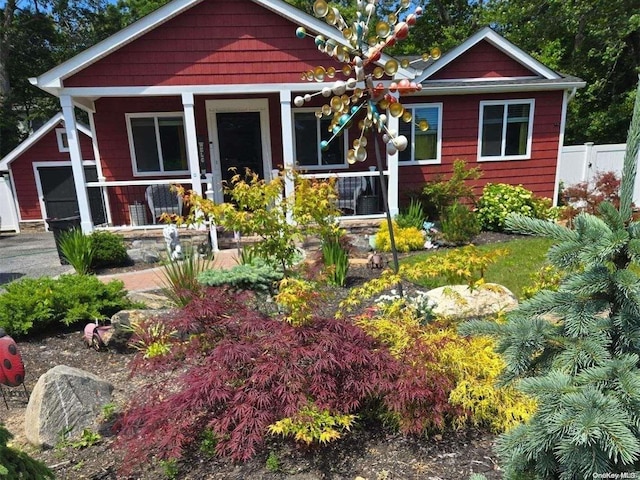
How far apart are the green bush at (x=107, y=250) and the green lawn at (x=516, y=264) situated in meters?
5.11

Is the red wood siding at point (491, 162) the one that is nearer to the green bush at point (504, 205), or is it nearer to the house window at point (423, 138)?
the house window at point (423, 138)

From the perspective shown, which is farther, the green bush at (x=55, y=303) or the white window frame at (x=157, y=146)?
the white window frame at (x=157, y=146)

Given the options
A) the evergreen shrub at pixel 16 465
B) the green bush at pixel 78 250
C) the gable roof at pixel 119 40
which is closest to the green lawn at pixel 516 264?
the gable roof at pixel 119 40

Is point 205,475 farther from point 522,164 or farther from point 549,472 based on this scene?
point 522,164

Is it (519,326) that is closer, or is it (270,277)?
(519,326)

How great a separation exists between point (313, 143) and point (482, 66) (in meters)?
4.35

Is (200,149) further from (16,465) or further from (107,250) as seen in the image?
(16,465)

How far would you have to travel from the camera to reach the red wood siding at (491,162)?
366 inches

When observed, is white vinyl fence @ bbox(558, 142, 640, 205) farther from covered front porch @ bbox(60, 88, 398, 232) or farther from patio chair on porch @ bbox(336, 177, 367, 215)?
patio chair on porch @ bbox(336, 177, 367, 215)

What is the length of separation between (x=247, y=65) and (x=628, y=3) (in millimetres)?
15217

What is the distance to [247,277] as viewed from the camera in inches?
179

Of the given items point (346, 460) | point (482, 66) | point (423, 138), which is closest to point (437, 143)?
point (423, 138)

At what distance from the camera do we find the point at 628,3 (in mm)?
14359

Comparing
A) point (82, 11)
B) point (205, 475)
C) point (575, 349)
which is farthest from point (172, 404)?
point (82, 11)
